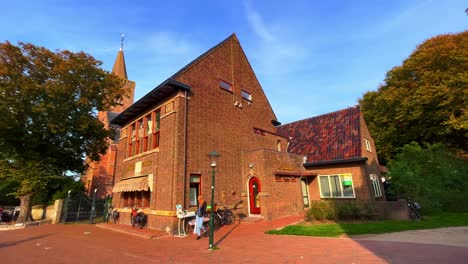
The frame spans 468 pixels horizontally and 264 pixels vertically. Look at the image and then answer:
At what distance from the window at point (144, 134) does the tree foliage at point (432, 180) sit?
16457 millimetres

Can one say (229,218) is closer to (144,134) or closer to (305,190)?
(144,134)

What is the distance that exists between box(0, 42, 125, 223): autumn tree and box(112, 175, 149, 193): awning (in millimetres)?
6154

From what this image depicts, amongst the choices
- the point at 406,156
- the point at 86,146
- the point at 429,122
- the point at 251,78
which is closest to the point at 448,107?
the point at 429,122

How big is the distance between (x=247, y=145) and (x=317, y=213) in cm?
639

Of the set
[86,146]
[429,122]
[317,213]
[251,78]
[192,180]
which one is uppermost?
[251,78]

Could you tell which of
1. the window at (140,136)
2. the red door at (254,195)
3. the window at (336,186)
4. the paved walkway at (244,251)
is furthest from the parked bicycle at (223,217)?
the window at (336,186)

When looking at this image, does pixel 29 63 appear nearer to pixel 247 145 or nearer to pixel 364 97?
pixel 247 145

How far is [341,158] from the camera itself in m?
17.5

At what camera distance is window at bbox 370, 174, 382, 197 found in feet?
→ 56.6

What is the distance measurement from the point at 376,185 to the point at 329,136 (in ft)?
16.5

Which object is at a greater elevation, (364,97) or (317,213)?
(364,97)

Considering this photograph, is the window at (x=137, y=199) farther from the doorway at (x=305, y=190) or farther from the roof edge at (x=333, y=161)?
the roof edge at (x=333, y=161)

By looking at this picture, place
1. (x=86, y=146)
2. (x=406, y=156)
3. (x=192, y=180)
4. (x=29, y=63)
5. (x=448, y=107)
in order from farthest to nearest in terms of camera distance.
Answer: (x=448, y=107) → (x=86, y=146) → (x=406, y=156) → (x=29, y=63) → (x=192, y=180)

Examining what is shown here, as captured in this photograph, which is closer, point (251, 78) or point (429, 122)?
point (251, 78)
